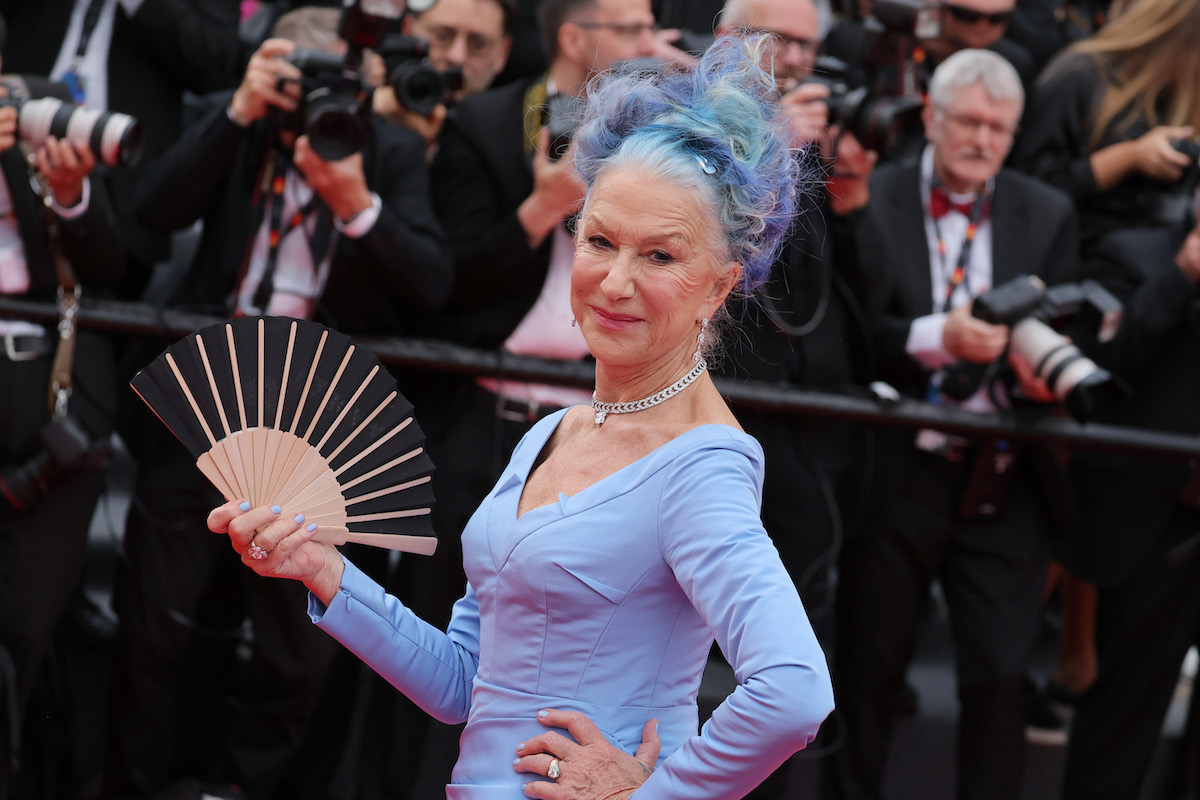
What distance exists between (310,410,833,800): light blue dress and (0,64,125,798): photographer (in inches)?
73.6

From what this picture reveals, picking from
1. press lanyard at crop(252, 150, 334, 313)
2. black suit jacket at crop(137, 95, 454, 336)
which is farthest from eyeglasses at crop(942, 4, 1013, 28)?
press lanyard at crop(252, 150, 334, 313)

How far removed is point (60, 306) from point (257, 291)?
50cm

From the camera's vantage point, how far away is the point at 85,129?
11.7 feet

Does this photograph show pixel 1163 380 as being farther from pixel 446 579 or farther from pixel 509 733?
pixel 509 733

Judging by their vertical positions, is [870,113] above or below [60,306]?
above

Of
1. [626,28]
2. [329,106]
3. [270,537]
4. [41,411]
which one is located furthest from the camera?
[626,28]

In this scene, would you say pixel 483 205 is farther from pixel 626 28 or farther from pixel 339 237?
pixel 626 28

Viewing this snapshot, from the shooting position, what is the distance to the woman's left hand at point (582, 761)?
1836 millimetres

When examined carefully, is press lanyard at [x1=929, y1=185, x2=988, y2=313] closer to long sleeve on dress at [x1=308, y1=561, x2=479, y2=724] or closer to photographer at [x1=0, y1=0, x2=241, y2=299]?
photographer at [x1=0, y1=0, x2=241, y2=299]

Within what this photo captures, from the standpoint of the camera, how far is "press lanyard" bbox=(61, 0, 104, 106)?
415 centimetres

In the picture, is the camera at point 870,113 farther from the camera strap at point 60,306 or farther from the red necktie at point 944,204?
the camera strap at point 60,306

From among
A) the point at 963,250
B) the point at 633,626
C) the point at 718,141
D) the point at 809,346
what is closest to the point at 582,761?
the point at 633,626

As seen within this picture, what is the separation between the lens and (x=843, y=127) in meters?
3.80

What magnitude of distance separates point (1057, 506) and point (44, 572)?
2739mm
